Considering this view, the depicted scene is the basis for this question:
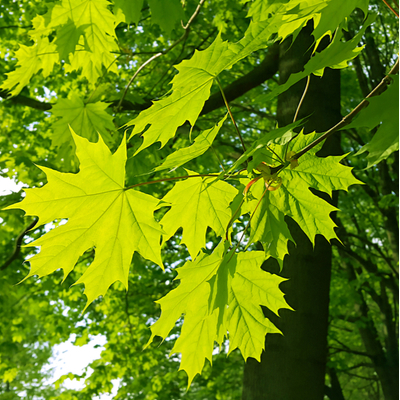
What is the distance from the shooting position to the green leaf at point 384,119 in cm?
79

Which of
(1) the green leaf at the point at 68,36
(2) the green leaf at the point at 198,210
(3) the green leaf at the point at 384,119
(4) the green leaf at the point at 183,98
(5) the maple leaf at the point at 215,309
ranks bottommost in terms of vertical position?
(5) the maple leaf at the point at 215,309

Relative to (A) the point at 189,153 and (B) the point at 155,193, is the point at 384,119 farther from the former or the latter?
(B) the point at 155,193

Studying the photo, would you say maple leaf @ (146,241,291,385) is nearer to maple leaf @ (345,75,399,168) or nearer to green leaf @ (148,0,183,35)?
maple leaf @ (345,75,399,168)

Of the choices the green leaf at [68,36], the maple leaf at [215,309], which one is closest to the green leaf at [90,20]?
the green leaf at [68,36]

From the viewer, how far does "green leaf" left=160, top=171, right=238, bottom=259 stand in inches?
59.5

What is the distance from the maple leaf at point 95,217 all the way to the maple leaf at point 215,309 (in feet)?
0.75

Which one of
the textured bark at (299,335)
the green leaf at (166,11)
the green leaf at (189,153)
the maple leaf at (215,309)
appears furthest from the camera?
the textured bark at (299,335)

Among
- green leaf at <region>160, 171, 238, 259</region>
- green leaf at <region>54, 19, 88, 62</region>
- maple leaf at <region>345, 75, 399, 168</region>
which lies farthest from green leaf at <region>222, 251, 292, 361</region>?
green leaf at <region>54, 19, 88, 62</region>

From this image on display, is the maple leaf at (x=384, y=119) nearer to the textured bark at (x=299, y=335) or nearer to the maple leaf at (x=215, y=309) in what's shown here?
the maple leaf at (x=215, y=309)

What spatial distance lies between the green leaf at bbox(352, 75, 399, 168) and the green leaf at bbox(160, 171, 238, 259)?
736 mm

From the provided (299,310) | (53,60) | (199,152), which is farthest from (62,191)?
(53,60)

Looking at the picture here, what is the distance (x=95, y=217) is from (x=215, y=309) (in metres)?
0.52

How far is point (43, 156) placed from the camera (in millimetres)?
7047

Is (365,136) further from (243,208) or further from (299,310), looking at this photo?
(243,208)
